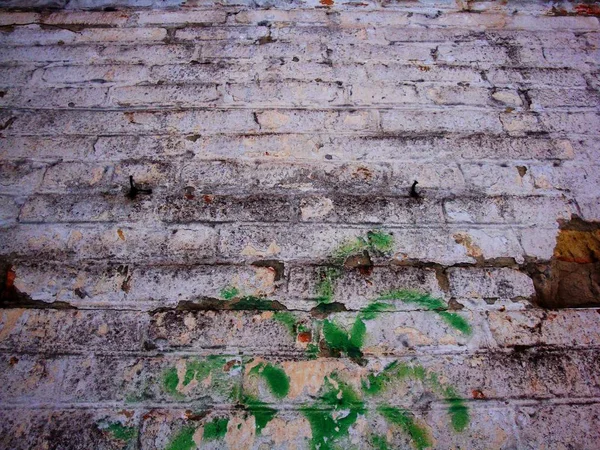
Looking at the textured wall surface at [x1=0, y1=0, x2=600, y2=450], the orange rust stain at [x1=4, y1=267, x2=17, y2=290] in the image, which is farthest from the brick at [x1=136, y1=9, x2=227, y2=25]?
the orange rust stain at [x1=4, y1=267, x2=17, y2=290]

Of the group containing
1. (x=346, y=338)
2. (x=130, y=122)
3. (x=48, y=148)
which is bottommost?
(x=346, y=338)

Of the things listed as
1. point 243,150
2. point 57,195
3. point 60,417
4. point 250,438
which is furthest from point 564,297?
point 57,195

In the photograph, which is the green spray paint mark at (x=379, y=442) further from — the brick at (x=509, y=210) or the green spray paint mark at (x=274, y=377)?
the brick at (x=509, y=210)

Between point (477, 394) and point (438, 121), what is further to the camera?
point (438, 121)

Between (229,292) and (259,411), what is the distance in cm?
33

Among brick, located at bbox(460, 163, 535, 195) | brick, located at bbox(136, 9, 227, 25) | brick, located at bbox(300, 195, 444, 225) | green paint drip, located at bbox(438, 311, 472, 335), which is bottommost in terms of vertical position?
green paint drip, located at bbox(438, 311, 472, 335)

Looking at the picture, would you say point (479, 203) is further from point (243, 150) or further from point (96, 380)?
point (96, 380)

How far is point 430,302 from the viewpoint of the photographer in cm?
114

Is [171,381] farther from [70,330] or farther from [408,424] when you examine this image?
[408,424]

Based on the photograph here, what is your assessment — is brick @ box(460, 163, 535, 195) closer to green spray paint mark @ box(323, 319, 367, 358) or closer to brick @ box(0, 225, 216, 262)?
green spray paint mark @ box(323, 319, 367, 358)

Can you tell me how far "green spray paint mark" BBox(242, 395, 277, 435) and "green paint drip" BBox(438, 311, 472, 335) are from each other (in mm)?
546

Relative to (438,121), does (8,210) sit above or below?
below

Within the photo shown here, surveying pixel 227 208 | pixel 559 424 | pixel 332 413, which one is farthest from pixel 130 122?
pixel 559 424

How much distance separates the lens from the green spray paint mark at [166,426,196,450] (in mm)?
970
